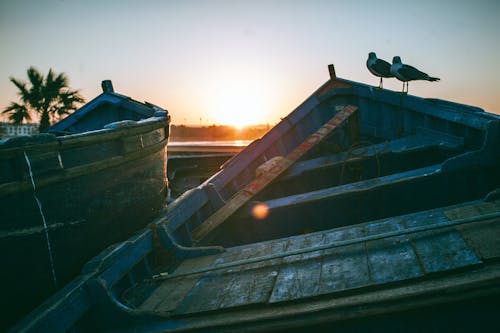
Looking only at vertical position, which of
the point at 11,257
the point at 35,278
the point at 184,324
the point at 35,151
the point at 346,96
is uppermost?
the point at 346,96

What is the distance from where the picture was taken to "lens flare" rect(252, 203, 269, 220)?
402 cm

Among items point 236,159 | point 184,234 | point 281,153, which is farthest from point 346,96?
point 184,234

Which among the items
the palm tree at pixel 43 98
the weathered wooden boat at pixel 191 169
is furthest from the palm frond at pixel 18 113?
the weathered wooden boat at pixel 191 169

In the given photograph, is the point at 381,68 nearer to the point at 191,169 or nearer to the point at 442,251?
the point at 191,169

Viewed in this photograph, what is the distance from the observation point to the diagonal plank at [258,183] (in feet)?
13.1

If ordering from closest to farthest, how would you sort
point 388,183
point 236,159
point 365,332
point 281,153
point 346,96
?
1. point 365,332
2. point 388,183
3. point 236,159
4. point 281,153
5. point 346,96

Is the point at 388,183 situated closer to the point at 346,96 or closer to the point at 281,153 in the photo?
the point at 281,153

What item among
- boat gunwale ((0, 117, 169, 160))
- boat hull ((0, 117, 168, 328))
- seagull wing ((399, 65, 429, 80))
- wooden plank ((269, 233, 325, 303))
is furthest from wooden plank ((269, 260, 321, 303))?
seagull wing ((399, 65, 429, 80))

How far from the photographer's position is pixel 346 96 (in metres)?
7.05

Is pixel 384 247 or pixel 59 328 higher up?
pixel 384 247

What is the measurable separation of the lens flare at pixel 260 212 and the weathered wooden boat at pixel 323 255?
2 cm

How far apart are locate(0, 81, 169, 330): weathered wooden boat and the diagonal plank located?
63cm

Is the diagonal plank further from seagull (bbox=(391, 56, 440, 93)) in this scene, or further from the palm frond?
the palm frond

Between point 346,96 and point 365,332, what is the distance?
5677 mm
